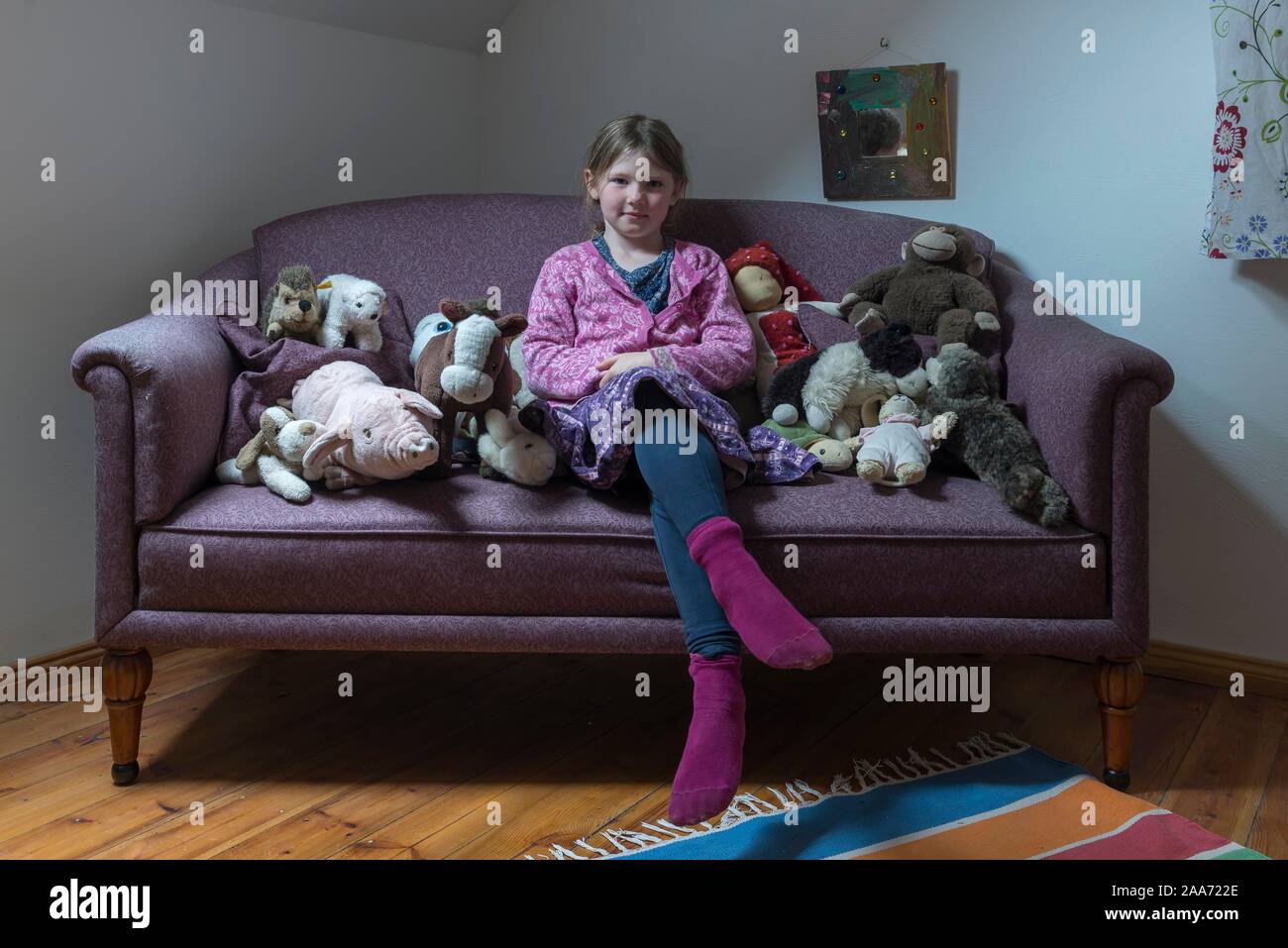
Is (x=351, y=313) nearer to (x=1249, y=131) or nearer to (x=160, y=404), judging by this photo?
(x=160, y=404)

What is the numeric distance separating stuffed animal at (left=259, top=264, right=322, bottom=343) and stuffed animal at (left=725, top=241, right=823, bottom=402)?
716 mm

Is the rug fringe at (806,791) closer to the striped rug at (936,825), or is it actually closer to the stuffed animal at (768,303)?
the striped rug at (936,825)

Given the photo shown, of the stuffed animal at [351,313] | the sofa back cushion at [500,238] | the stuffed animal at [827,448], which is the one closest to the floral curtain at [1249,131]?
the sofa back cushion at [500,238]

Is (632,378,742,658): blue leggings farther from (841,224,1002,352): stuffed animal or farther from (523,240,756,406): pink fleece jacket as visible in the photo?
(841,224,1002,352): stuffed animal

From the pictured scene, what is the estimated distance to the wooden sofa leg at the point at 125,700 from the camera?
5.12 ft

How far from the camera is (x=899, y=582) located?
1539mm

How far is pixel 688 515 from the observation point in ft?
4.79

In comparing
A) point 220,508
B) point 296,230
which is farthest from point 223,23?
point 220,508

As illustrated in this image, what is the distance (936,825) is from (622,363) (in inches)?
31.7

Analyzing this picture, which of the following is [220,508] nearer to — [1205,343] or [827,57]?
[827,57]
